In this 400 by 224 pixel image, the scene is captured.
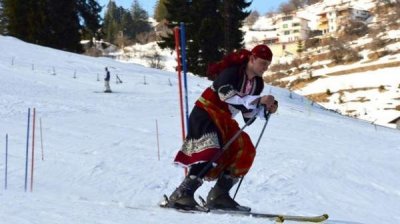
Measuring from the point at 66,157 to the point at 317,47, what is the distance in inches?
4553

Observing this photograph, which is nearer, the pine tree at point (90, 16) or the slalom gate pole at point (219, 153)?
the slalom gate pole at point (219, 153)

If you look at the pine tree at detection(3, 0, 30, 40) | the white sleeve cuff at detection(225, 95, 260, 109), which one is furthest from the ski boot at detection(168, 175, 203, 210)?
the pine tree at detection(3, 0, 30, 40)

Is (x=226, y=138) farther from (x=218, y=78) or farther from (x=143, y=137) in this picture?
(x=143, y=137)

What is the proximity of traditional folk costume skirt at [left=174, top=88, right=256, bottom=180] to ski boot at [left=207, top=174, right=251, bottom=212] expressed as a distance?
0.24 ft

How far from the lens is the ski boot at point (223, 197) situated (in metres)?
5.65

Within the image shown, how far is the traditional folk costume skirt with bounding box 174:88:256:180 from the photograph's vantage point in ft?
18.0

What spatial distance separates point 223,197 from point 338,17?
141 metres

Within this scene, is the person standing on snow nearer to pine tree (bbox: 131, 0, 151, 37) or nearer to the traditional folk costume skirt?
the traditional folk costume skirt

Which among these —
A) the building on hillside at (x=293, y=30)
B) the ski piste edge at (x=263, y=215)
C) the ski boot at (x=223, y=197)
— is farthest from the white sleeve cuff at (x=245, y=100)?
the building on hillside at (x=293, y=30)

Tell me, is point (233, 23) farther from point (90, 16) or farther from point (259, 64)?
point (259, 64)

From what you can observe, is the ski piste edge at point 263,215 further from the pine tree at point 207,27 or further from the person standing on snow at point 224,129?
the pine tree at point 207,27

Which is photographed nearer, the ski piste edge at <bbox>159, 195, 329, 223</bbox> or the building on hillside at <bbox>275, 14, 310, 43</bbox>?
the ski piste edge at <bbox>159, 195, 329, 223</bbox>

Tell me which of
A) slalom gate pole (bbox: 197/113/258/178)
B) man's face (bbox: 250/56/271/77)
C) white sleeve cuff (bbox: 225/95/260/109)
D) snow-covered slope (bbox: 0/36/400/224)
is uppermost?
man's face (bbox: 250/56/271/77)

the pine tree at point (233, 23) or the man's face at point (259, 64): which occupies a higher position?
the pine tree at point (233, 23)
